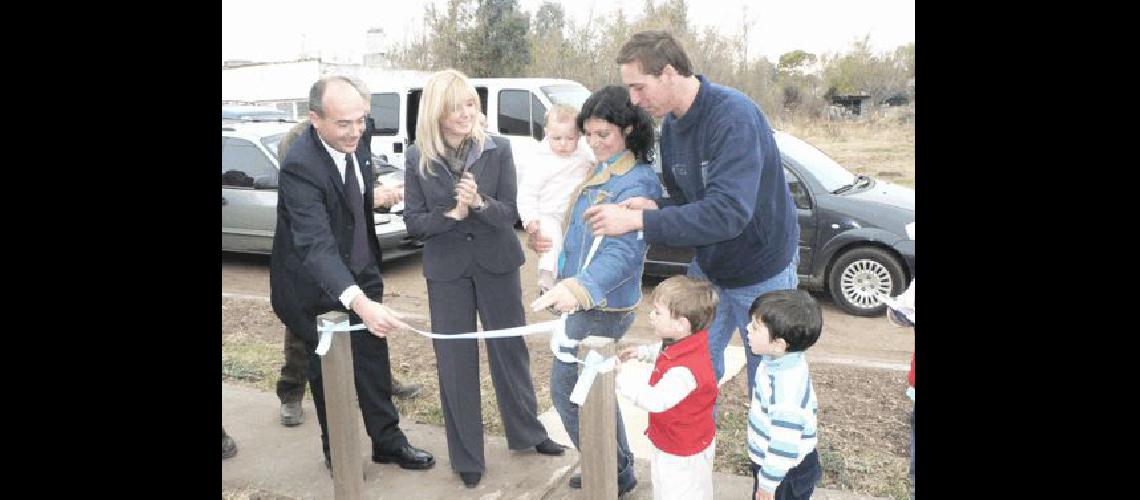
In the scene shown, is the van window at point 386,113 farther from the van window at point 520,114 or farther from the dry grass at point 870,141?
the dry grass at point 870,141

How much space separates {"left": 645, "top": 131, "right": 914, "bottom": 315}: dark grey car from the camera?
21.1 feet

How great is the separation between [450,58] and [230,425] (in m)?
21.1

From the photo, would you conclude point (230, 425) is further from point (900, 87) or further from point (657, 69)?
point (900, 87)

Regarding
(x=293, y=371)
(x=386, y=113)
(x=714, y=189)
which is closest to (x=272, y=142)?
(x=386, y=113)

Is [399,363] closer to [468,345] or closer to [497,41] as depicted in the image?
[468,345]

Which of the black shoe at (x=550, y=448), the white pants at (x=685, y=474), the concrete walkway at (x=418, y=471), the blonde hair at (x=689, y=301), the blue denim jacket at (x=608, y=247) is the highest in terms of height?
the blue denim jacket at (x=608, y=247)

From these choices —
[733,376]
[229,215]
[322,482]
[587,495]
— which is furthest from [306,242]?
[229,215]

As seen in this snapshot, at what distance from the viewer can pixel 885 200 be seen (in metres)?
6.67

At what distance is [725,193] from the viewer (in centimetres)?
266

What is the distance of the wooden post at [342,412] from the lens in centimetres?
293

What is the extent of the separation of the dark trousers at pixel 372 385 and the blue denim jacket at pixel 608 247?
106 centimetres

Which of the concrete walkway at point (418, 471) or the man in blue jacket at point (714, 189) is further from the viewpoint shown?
the concrete walkway at point (418, 471)

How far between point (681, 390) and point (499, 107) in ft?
26.9

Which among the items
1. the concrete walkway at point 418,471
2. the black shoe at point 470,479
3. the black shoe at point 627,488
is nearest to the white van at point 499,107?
the concrete walkway at point 418,471
